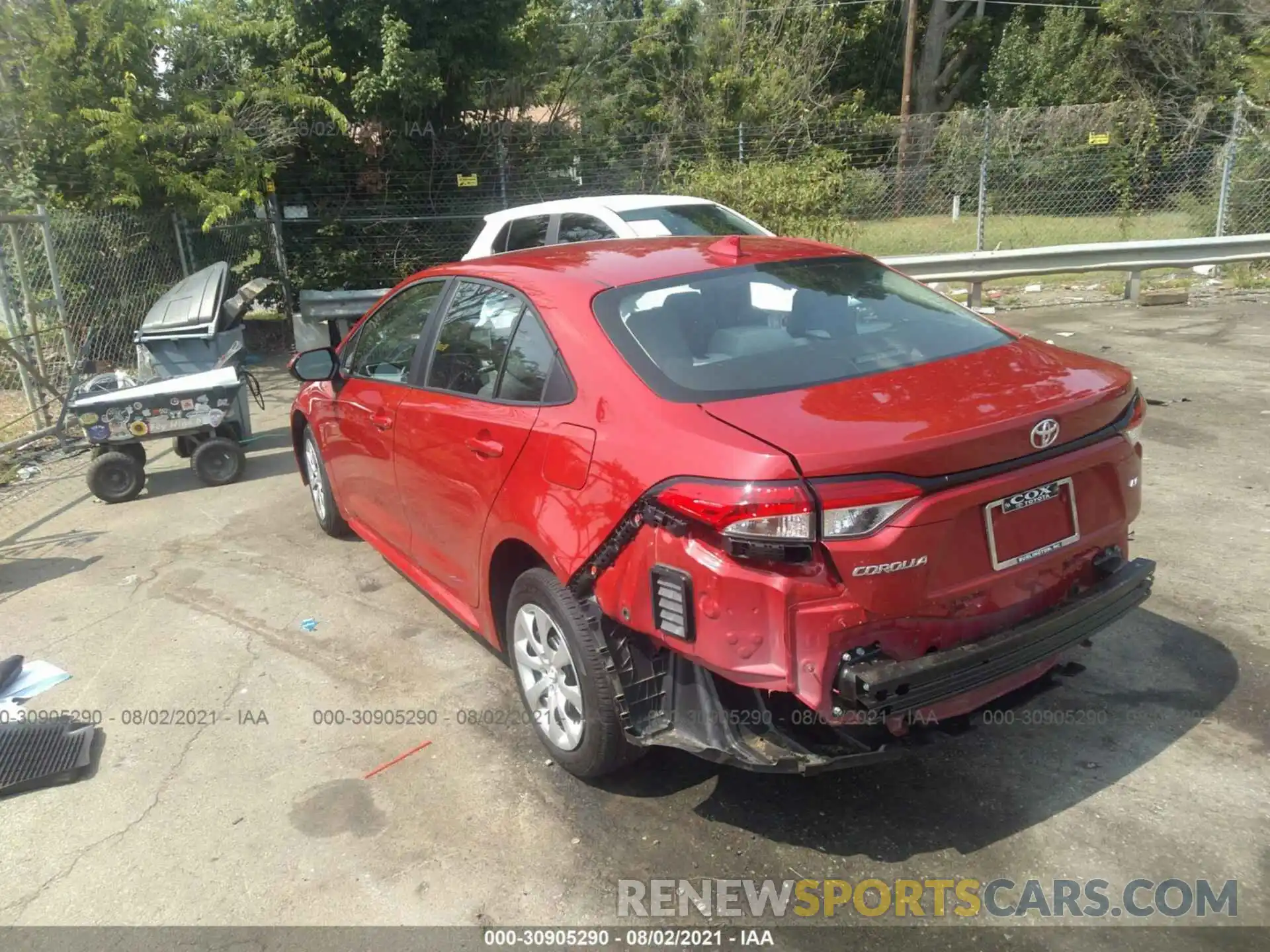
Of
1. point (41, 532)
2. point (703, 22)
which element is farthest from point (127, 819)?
point (703, 22)

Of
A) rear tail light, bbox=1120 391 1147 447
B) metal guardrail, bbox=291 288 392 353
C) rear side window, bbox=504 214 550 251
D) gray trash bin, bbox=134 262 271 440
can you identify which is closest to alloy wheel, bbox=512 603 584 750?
rear tail light, bbox=1120 391 1147 447

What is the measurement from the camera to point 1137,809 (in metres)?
3.09

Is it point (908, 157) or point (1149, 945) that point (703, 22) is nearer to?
point (908, 157)

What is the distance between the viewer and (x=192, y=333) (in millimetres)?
8156

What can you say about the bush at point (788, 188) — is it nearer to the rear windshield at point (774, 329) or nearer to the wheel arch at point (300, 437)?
the wheel arch at point (300, 437)

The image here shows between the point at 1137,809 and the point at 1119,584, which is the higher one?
the point at 1119,584

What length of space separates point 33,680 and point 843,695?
378 cm

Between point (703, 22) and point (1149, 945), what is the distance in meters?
25.2

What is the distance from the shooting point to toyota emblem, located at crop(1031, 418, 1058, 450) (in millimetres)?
2805

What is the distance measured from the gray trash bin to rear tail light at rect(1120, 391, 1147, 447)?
6.77 m

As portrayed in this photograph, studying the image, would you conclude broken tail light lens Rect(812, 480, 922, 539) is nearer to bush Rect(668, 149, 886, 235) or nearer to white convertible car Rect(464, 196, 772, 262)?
white convertible car Rect(464, 196, 772, 262)

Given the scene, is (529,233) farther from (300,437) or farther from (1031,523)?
(1031,523)

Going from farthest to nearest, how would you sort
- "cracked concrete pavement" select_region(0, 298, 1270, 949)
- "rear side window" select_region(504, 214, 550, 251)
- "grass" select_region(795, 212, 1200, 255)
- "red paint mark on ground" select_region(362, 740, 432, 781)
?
1. "grass" select_region(795, 212, 1200, 255)
2. "rear side window" select_region(504, 214, 550, 251)
3. "red paint mark on ground" select_region(362, 740, 432, 781)
4. "cracked concrete pavement" select_region(0, 298, 1270, 949)

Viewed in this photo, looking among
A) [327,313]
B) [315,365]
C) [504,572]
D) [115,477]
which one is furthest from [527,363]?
[327,313]
